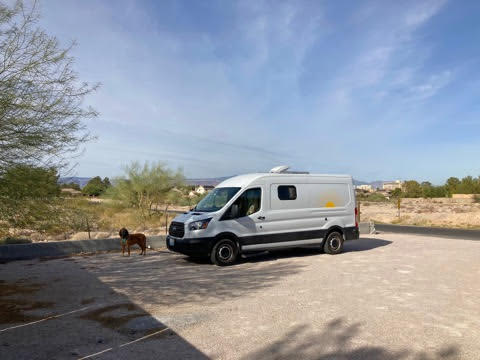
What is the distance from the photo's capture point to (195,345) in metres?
4.44

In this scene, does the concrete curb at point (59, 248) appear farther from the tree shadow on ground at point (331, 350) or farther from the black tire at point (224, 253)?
the tree shadow on ground at point (331, 350)

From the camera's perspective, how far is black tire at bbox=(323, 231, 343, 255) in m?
11.5

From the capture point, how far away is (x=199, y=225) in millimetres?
9766

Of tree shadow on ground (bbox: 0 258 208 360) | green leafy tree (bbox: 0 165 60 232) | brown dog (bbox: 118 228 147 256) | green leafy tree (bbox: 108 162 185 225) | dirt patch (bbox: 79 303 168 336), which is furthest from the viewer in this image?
green leafy tree (bbox: 108 162 185 225)

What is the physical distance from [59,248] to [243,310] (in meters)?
7.85

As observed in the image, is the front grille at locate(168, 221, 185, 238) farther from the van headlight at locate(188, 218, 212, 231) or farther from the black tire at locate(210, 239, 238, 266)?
the black tire at locate(210, 239, 238, 266)

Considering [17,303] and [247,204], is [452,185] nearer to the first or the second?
[247,204]

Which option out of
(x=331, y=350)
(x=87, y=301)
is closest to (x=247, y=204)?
(x=87, y=301)

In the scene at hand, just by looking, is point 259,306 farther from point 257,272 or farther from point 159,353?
point 257,272

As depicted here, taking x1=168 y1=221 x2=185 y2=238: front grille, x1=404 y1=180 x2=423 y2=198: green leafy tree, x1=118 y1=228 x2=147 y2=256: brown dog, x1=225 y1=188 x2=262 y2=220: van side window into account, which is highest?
x1=404 y1=180 x2=423 y2=198: green leafy tree

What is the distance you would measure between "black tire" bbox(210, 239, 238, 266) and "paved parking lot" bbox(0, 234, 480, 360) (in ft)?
1.05

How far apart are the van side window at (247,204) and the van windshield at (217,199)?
275 millimetres

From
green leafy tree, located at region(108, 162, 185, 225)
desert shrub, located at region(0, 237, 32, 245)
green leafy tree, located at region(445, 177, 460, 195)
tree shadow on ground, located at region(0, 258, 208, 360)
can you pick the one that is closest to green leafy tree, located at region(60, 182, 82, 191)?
tree shadow on ground, located at region(0, 258, 208, 360)

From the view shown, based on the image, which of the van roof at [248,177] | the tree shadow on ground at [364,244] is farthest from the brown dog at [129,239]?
the tree shadow on ground at [364,244]
